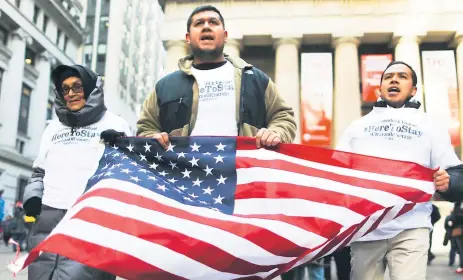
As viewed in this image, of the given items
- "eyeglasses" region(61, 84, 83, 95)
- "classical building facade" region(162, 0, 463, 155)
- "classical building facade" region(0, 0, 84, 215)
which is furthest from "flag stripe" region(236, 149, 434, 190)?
"classical building facade" region(0, 0, 84, 215)

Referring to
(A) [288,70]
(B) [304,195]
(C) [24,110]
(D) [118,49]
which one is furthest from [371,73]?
(D) [118,49]

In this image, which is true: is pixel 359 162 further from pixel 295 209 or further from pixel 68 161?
pixel 68 161

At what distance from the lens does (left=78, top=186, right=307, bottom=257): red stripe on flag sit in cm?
291

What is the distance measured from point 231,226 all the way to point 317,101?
25.4m

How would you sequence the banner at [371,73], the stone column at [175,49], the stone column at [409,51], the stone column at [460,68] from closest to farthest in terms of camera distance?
the banner at [371,73]
the stone column at [460,68]
the stone column at [409,51]
the stone column at [175,49]

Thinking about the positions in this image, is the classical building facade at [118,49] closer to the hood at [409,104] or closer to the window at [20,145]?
the window at [20,145]

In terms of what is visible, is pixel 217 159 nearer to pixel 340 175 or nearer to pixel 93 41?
pixel 340 175

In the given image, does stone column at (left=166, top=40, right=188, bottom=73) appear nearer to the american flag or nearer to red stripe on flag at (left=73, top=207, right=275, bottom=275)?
the american flag

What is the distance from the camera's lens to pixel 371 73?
1087 inches

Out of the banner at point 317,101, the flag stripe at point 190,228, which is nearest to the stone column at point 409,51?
the banner at point 317,101

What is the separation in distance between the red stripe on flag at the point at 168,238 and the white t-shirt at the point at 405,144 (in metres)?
1.54

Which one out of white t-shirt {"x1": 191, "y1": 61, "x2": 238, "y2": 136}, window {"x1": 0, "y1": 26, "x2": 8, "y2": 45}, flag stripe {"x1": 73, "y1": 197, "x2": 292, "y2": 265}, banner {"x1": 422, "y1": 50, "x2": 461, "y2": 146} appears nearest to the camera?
flag stripe {"x1": 73, "y1": 197, "x2": 292, "y2": 265}

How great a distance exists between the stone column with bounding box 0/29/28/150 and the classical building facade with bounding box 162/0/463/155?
11.7 m

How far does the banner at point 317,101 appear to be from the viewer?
2731 cm
